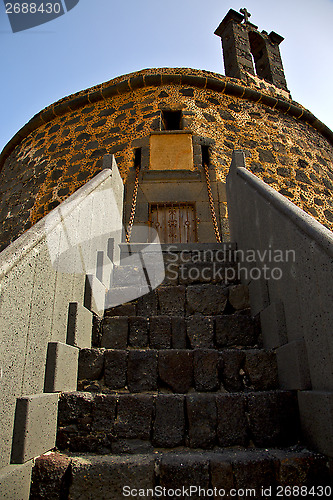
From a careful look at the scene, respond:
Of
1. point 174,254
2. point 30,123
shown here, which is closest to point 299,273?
point 174,254

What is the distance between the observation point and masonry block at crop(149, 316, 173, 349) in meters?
2.41

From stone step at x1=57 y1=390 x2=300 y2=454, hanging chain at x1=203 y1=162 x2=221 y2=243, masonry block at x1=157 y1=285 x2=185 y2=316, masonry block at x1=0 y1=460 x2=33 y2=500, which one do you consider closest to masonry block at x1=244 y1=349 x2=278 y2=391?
stone step at x1=57 y1=390 x2=300 y2=454

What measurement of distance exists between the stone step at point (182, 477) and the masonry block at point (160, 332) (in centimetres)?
84

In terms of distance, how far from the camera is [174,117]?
22.4ft

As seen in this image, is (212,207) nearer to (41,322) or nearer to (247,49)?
(41,322)

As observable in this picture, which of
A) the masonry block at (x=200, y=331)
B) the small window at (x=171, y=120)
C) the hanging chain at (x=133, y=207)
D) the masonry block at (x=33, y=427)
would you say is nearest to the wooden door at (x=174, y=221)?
the hanging chain at (x=133, y=207)

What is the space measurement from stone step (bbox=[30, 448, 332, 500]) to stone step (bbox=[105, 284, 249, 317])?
3.89 feet

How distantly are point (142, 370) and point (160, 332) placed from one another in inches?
13.6

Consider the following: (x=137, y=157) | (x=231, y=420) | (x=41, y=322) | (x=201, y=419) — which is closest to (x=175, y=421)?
(x=201, y=419)

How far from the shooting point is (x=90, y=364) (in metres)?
2.21

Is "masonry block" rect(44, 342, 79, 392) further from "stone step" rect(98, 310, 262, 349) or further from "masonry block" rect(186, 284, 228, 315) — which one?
"masonry block" rect(186, 284, 228, 315)

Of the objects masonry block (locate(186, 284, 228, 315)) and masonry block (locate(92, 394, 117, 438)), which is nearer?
masonry block (locate(92, 394, 117, 438))

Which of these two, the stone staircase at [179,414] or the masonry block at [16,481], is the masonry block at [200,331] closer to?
the stone staircase at [179,414]

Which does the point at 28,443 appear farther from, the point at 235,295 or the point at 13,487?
the point at 235,295
